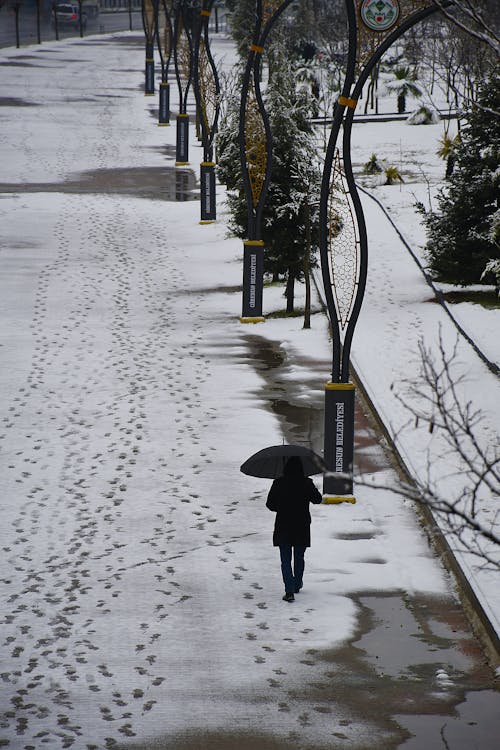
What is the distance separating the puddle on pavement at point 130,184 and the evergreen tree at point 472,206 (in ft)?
43.0

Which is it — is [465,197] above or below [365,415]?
above

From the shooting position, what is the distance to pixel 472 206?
22.4 m

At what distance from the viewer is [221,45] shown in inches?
3647

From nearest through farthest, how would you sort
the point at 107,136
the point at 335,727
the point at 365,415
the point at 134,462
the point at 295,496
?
the point at 335,727 < the point at 295,496 < the point at 134,462 < the point at 365,415 < the point at 107,136

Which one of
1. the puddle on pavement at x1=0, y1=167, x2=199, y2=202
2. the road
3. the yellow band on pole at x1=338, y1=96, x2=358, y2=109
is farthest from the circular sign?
the road

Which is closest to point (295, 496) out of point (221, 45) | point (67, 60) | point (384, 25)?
point (384, 25)

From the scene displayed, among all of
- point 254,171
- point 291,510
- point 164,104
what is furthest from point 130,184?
point 291,510

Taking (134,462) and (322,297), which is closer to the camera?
→ (134,462)

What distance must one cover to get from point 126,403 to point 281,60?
8313mm

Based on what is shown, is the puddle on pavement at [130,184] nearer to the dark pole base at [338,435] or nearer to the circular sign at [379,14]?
the dark pole base at [338,435]

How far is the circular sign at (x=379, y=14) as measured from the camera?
12398 millimetres

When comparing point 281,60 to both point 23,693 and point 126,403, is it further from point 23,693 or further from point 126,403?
point 23,693

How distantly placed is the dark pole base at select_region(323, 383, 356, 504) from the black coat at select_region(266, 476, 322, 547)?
2.49 m

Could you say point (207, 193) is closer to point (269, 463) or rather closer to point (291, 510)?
point (269, 463)
